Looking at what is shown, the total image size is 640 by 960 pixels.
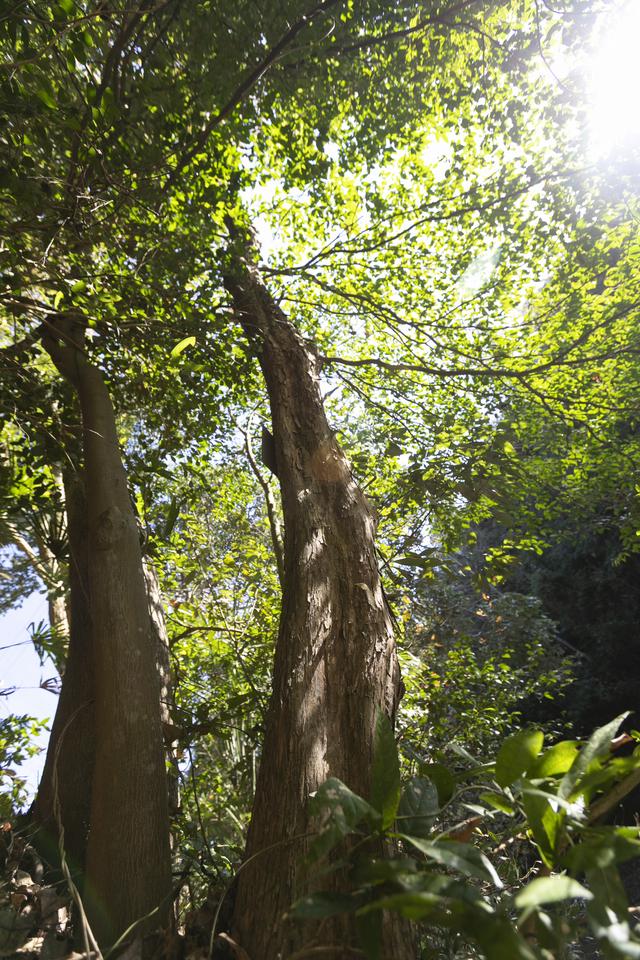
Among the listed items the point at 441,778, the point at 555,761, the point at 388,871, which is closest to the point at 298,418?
the point at 441,778

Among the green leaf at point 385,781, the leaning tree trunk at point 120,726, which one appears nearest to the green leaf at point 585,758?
the green leaf at point 385,781

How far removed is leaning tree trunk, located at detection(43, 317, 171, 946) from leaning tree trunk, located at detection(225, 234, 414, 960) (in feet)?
1.01

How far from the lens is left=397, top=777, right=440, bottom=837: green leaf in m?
1.01

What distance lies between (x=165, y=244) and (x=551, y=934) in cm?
305

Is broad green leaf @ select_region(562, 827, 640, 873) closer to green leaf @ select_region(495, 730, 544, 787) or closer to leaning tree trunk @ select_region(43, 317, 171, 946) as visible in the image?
green leaf @ select_region(495, 730, 544, 787)

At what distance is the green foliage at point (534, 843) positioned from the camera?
0.68m

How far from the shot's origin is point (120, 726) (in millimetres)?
1615

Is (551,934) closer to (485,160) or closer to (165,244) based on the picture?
(165,244)

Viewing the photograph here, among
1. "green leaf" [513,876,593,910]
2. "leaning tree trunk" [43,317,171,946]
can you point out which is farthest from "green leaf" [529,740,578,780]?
"leaning tree trunk" [43,317,171,946]

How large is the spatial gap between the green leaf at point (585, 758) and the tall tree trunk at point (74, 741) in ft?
4.58

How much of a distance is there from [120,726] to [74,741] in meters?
0.71

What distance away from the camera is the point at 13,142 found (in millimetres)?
2092

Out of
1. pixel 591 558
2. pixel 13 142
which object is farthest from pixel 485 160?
pixel 591 558

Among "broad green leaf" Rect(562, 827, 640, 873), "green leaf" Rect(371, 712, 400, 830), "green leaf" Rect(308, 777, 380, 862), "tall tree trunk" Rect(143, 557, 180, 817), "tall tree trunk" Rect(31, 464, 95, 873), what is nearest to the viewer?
"broad green leaf" Rect(562, 827, 640, 873)
